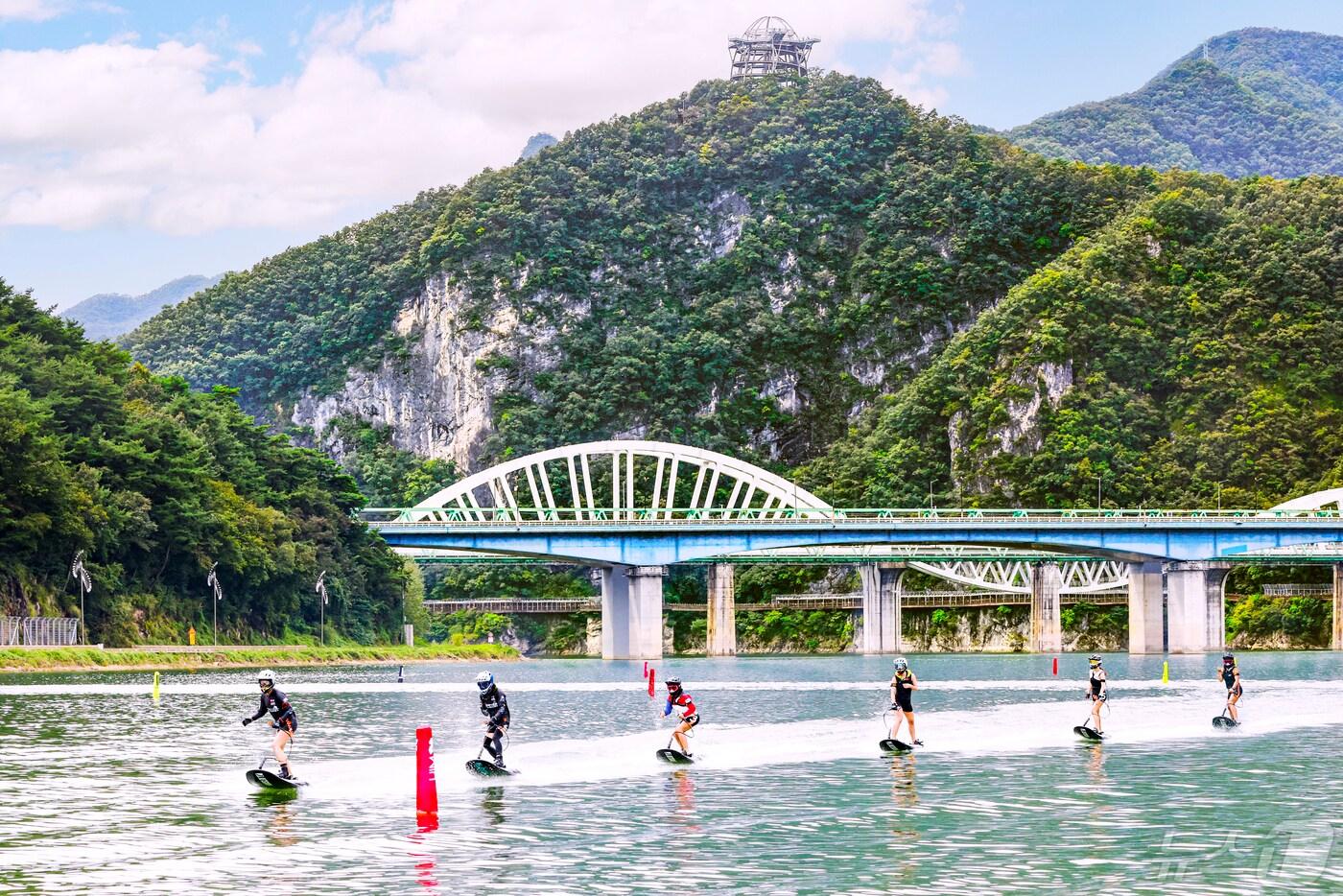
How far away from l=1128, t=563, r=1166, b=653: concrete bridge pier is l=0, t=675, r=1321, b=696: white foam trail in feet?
222

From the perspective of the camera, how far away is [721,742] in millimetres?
49000

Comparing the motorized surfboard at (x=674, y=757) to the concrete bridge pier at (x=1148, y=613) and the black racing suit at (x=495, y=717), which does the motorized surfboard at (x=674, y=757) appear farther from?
the concrete bridge pier at (x=1148, y=613)

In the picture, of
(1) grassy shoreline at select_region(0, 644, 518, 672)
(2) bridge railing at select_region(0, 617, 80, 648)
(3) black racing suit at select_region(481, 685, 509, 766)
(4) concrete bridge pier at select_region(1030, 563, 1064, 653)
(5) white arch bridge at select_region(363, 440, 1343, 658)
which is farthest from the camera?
(4) concrete bridge pier at select_region(1030, 563, 1064, 653)

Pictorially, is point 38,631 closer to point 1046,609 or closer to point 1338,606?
point 1046,609

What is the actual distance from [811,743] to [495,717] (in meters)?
13.5

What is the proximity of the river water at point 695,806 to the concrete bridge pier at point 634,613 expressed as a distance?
92886 mm

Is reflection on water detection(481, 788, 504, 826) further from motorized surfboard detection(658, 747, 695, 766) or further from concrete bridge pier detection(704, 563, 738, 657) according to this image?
concrete bridge pier detection(704, 563, 738, 657)

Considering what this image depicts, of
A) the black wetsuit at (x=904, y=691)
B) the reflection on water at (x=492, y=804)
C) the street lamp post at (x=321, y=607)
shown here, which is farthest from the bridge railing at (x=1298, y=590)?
the reflection on water at (x=492, y=804)

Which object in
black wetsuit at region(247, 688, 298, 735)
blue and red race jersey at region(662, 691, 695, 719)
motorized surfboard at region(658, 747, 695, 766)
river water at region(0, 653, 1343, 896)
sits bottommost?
river water at region(0, 653, 1343, 896)

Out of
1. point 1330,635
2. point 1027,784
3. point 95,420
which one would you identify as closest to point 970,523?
point 1330,635

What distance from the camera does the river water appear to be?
2623 centimetres

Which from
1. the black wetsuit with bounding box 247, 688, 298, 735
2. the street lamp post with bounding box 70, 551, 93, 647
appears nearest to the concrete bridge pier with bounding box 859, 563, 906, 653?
the street lamp post with bounding box 70, 551, 93, 647

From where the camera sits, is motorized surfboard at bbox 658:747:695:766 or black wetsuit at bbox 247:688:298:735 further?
motorized surfboard at bbox 658:747:695:766

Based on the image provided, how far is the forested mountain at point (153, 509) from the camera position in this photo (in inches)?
4213
